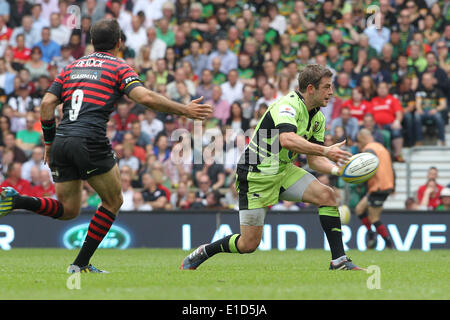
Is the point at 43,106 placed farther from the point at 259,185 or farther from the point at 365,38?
the point at 365,38

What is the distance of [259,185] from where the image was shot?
30.4ft

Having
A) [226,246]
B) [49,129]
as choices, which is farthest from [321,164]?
[49,129]

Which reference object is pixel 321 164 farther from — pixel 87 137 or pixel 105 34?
pixel 105 34

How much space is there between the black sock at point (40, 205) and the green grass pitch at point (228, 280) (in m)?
0.64

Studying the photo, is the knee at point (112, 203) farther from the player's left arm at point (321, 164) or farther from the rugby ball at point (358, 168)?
the rugby ball at point (358, 168)

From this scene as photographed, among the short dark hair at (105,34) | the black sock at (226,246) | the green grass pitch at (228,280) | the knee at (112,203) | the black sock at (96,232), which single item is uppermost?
the short dark hair at (105,34)

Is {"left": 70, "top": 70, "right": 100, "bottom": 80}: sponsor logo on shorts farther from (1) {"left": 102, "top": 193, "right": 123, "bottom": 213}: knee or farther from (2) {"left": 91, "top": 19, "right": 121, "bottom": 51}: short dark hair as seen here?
(1) {"left": 102, "top": 193, "right": 123, "bottom": 213}: knee

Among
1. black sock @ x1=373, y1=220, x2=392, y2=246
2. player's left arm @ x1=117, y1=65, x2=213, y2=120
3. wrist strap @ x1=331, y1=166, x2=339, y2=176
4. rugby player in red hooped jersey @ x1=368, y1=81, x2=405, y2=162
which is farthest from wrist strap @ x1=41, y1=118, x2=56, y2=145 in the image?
rugby player in red hooped jersey @ x1=368, y1=81, x2=405, y2=162

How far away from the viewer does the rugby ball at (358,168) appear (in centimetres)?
880

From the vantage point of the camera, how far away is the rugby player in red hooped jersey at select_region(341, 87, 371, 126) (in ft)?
59.6

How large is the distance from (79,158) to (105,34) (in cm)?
128

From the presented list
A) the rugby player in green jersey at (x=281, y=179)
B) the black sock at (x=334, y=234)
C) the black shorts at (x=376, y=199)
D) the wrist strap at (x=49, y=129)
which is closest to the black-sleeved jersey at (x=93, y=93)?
the wrist strap at (x=49, y=129)

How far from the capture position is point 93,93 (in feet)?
28.3
